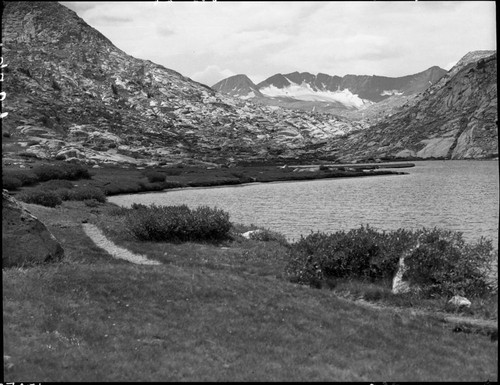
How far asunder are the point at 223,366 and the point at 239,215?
56953 millimetres

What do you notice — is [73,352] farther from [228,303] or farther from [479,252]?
[479,252]

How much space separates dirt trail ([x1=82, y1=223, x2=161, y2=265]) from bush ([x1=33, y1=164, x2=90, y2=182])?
67731 mm

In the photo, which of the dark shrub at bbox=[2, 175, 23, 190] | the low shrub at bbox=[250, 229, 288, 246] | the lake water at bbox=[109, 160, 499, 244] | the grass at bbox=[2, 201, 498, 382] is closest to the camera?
the grass at bbox=[2, 201, 498, 382]

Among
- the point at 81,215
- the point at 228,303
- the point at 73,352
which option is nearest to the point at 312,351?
the point at 228,303

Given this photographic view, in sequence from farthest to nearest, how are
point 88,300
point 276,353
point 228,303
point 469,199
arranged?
point 469,199, point 228,303, point 88,300, point 276,353

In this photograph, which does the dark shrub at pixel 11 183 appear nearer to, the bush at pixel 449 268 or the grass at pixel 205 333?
the grass at pixel 205 333

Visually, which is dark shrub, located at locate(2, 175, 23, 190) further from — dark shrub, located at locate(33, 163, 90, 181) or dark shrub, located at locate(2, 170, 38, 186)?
dark shrub, located at locate(33, 163, 90, 181)

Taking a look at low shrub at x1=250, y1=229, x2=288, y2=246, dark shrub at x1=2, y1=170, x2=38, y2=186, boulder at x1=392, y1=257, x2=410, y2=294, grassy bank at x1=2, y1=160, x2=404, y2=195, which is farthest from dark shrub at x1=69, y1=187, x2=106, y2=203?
boulder at x1=392, y1=257, x2=410, y2=294

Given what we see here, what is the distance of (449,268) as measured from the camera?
2586 cm

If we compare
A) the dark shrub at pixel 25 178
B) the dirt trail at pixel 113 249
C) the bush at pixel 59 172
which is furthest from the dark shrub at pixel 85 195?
the dirt trail at pixel 113 249

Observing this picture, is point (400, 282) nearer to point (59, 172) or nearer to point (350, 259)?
point (350, 259)

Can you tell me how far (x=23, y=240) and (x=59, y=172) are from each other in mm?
90566

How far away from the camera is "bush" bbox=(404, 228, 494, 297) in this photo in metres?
24.8

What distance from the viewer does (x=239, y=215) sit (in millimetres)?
71188
